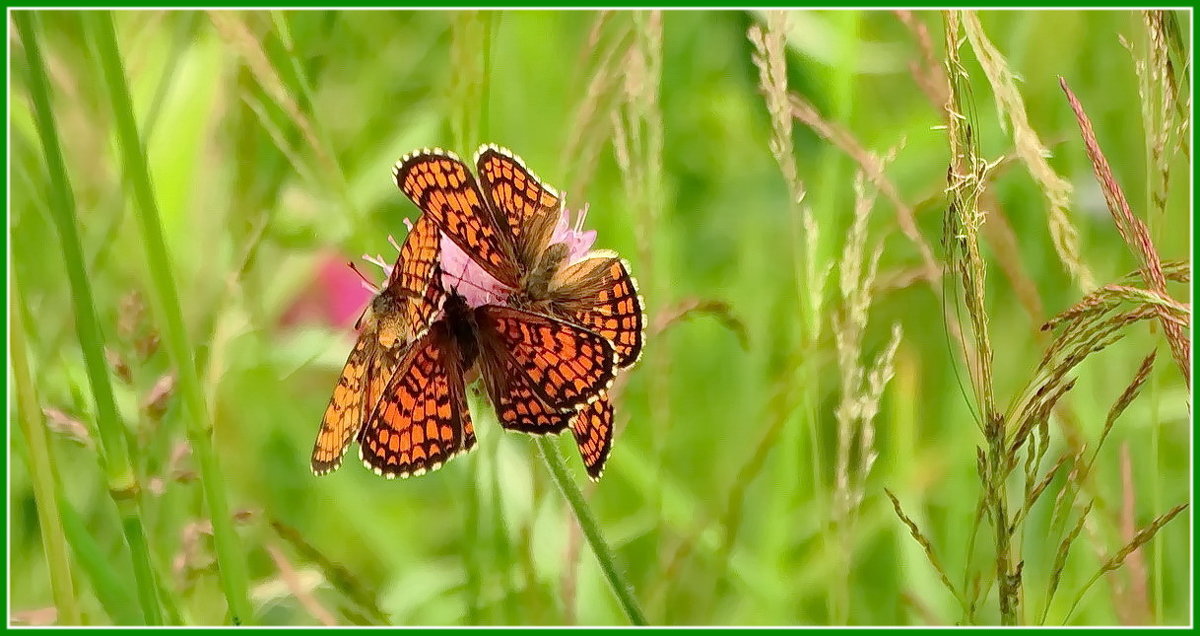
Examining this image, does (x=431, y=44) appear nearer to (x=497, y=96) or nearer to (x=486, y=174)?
(x=497, y=96)

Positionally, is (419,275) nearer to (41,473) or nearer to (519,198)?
(519,198)

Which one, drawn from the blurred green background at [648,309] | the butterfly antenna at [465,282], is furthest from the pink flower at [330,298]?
the butterfly antenna at [465,282]

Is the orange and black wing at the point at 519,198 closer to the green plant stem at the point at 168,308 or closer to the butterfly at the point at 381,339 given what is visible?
the butterfly at the point at 381,339

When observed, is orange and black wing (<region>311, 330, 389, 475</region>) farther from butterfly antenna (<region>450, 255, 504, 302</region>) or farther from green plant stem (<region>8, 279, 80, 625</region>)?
green plant stem (<region>8, 279, 80, 625</region>)

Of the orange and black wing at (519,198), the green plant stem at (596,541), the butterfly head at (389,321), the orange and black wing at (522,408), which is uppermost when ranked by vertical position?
the orange and black wing at (519,198)

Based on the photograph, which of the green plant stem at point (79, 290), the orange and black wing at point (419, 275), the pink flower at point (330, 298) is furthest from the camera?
the pink flower at point (330, 298)

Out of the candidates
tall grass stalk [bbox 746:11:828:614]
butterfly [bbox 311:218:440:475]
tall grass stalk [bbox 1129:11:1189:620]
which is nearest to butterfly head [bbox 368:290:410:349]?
butterfly [bbox 311:218:440:475]

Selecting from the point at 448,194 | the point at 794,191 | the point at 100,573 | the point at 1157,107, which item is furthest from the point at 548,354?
the point at 1157,107
